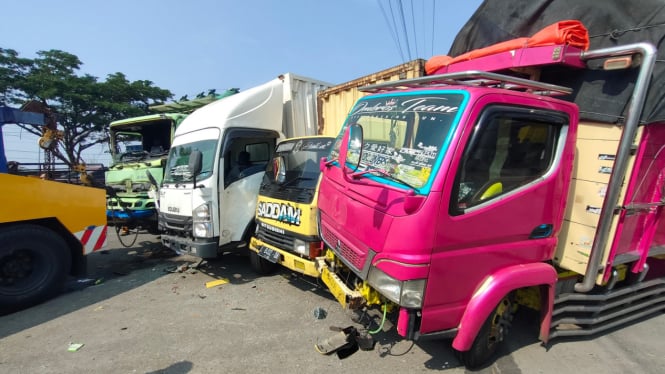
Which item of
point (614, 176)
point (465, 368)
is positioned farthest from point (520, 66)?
point (465, 368)

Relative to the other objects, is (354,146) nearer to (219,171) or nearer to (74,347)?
(219,171)

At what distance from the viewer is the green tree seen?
16.2 meters

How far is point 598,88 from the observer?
Result: 2.76 metres

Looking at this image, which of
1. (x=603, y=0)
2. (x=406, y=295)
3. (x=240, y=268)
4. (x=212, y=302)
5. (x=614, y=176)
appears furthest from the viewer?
(x=240, y=268)

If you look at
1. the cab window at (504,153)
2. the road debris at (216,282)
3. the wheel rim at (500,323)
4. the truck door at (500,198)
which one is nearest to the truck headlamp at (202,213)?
the road debris at (216,282)

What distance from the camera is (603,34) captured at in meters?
2.91

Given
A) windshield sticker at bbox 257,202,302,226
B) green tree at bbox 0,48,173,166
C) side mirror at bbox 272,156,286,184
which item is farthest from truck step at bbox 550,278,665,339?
green tree at bbox 0,48,173,166

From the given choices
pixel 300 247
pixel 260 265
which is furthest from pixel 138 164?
pixel 300 247

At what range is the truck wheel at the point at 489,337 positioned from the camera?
265 centimetres

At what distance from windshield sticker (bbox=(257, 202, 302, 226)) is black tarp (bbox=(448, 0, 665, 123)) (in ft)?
9.51

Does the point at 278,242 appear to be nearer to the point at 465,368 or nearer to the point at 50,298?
the point at 465,368

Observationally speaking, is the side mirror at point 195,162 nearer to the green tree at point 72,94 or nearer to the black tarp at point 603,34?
the black tarp at point 603,34

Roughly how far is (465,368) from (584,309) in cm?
125

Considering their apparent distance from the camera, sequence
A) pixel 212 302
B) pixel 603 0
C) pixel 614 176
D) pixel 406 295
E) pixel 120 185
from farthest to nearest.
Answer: pixel 120 185 < pixel 212 302 < pixel 603 0 < pixel 614 176 < pixel 406 295
